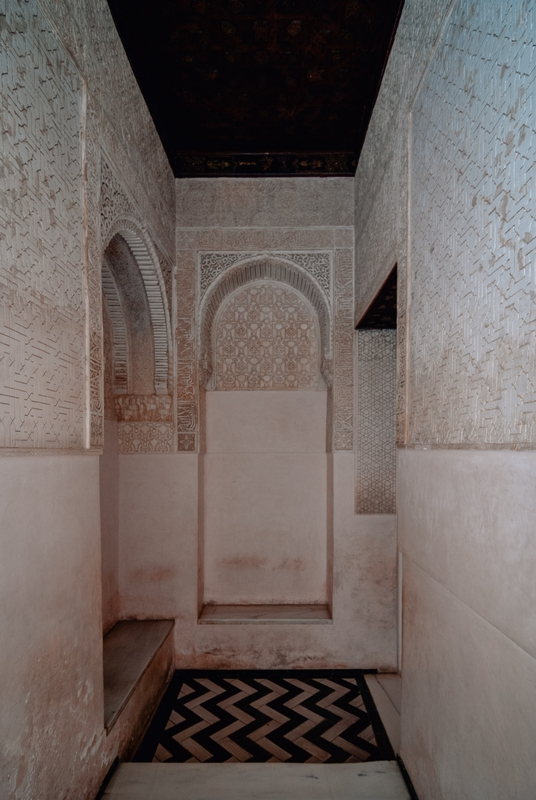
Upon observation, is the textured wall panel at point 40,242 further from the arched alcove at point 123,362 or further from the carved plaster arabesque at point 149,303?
the arched alcove at point 123,362

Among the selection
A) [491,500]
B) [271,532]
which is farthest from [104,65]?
[271,532]

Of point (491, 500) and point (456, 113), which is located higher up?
point (456, 113)

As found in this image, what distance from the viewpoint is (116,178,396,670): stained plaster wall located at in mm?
3432

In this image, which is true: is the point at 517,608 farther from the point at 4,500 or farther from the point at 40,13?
the point at 40,13

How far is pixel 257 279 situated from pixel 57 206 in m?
2.22

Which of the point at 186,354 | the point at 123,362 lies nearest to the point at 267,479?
the point at 186,354

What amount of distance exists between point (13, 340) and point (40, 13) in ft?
3.17

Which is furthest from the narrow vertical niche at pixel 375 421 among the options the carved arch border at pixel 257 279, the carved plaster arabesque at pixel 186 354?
the carved plaster arabesque at pixel 186 354

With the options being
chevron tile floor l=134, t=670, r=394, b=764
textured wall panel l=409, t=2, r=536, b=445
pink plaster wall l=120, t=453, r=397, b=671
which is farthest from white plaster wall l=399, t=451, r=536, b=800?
pink plaster wall l=120, t=453, r=397, b=671

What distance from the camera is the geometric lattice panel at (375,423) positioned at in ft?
11.4

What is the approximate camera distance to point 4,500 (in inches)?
51.3

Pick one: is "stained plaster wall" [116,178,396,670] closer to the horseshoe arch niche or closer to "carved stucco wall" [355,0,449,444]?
the horseshoe arch niche

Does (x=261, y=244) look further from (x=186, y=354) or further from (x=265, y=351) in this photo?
(x=186, y=354)

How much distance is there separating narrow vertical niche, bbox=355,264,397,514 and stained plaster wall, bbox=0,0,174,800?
6.14ft
